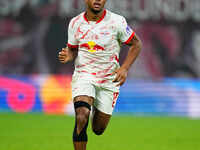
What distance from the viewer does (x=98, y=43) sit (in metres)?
7.46

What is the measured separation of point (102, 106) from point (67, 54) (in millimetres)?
860

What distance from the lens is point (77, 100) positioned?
7207 millimetres

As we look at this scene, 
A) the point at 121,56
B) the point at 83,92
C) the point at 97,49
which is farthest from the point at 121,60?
the point at 83,92

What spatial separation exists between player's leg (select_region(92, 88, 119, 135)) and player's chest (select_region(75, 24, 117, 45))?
0.69m

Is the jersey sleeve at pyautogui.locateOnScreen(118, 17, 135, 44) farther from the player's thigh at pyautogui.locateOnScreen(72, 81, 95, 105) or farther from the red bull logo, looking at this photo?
the player's thigh at pyautogui.locateOnScreen(72, 81, 95, 105)

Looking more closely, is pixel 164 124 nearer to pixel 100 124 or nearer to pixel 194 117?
pixel 194 117

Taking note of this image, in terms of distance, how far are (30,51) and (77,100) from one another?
1166 cm

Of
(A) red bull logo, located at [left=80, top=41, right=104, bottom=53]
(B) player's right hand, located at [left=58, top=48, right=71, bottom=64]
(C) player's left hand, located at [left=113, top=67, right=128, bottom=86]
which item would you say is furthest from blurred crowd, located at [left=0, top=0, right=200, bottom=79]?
(C) player's left hand, located at [left=113, top=67, right=128, bottom=86]

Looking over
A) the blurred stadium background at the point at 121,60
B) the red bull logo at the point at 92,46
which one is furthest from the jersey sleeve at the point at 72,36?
the blurred stadium background at the point at 121,60

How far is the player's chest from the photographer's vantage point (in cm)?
746

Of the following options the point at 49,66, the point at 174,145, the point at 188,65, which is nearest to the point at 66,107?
the point at 49,66

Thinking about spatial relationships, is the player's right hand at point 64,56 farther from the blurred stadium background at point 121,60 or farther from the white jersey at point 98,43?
the blurred stadium background at point 121,60

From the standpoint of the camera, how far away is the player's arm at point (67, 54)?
750 centimetres

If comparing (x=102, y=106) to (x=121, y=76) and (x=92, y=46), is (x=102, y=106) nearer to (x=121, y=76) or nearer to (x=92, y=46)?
(x=121, y=76)
